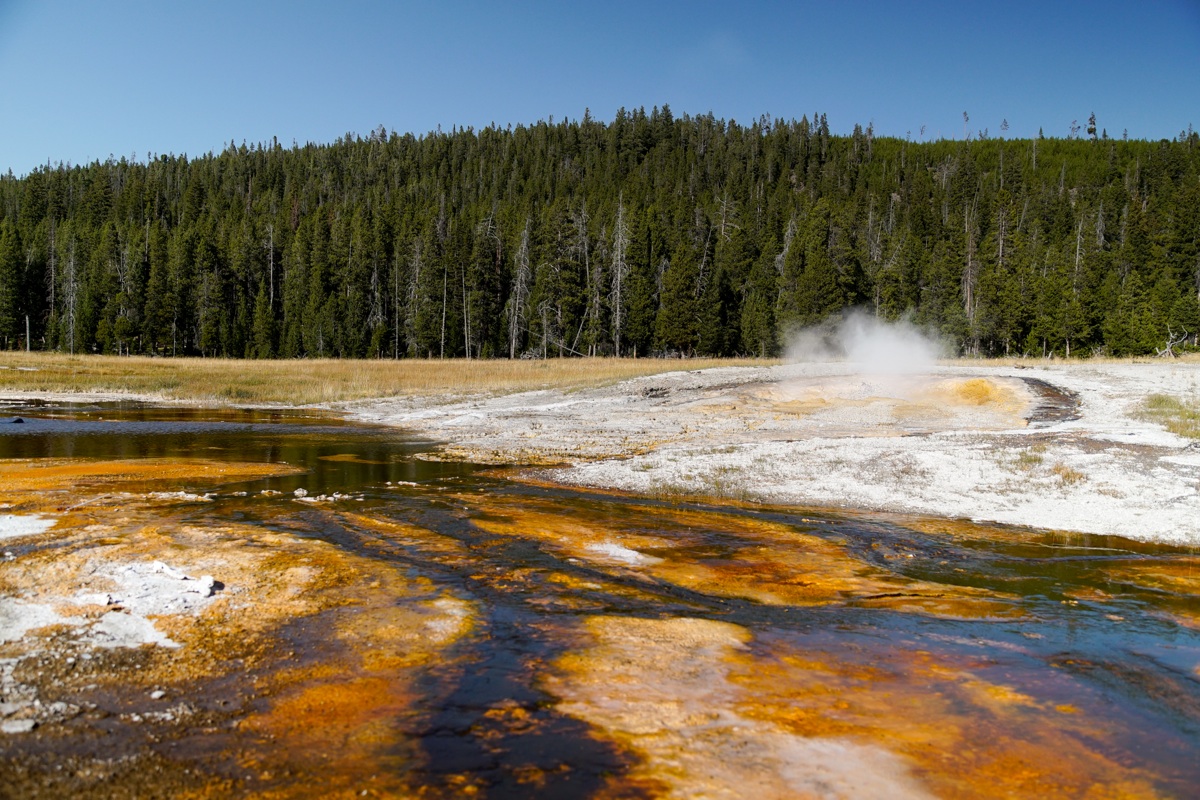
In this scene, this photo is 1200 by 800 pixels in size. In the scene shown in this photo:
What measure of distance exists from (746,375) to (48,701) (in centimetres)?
2929

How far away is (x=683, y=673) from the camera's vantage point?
5.95 meters

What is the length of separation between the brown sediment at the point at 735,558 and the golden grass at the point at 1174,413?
39.5 ft

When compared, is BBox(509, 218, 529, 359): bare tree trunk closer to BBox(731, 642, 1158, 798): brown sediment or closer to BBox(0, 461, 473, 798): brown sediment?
BBox(0, 461, 473, 798): brown sediment

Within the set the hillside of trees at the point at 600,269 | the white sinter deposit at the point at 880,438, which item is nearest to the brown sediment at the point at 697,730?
the white sinter deposit at the point at 880,438

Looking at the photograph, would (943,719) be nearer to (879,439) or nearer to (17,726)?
(17,726)

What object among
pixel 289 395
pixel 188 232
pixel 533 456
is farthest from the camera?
pixel 188 232

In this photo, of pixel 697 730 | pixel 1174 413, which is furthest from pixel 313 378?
pixel 697 730

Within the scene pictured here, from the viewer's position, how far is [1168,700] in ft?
18.9

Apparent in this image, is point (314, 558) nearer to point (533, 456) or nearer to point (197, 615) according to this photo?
point (197, 615)

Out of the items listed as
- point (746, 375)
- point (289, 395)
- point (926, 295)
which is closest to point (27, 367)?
point (289, 395)

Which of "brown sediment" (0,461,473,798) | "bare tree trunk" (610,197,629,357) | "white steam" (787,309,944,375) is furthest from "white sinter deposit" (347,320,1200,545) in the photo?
"bare tree trunk" (610,197,629,357)

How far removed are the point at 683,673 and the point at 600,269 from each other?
67368 mm

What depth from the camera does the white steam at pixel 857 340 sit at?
1832 inches

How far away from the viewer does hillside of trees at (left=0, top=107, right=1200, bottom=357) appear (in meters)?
65.0
